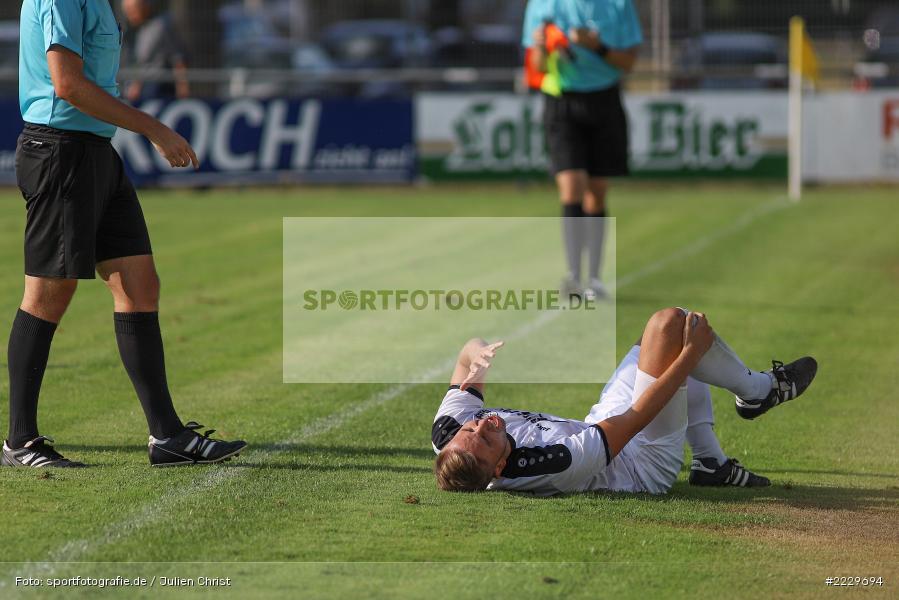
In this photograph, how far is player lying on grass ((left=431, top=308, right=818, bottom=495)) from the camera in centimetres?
531

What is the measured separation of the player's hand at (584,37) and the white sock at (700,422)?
530cm

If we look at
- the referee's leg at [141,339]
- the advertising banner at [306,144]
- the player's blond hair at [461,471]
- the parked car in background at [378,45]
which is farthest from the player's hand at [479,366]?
the parked car in background at [378,45]

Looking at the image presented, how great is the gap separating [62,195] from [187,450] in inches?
45.3

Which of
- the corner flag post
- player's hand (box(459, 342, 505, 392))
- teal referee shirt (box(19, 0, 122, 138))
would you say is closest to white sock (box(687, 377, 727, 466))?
player's hand (box(459, 342, 505, 392))

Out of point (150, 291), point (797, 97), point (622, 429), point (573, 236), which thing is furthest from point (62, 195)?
point (797, 97)

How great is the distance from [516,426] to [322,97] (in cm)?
1620

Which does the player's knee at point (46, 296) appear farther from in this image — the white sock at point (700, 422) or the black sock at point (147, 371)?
the white sock at point (700, 422)

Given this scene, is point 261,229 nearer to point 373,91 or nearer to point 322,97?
point 322,97

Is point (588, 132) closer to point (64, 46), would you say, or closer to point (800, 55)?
point (64, 46)

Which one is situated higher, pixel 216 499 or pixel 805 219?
pixel 216 499

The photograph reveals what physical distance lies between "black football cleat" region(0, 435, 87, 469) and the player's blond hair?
1.54m

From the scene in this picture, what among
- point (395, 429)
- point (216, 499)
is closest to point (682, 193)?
point (395, 429)

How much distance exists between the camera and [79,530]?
491 cm

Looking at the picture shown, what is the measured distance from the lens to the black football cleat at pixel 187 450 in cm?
590
